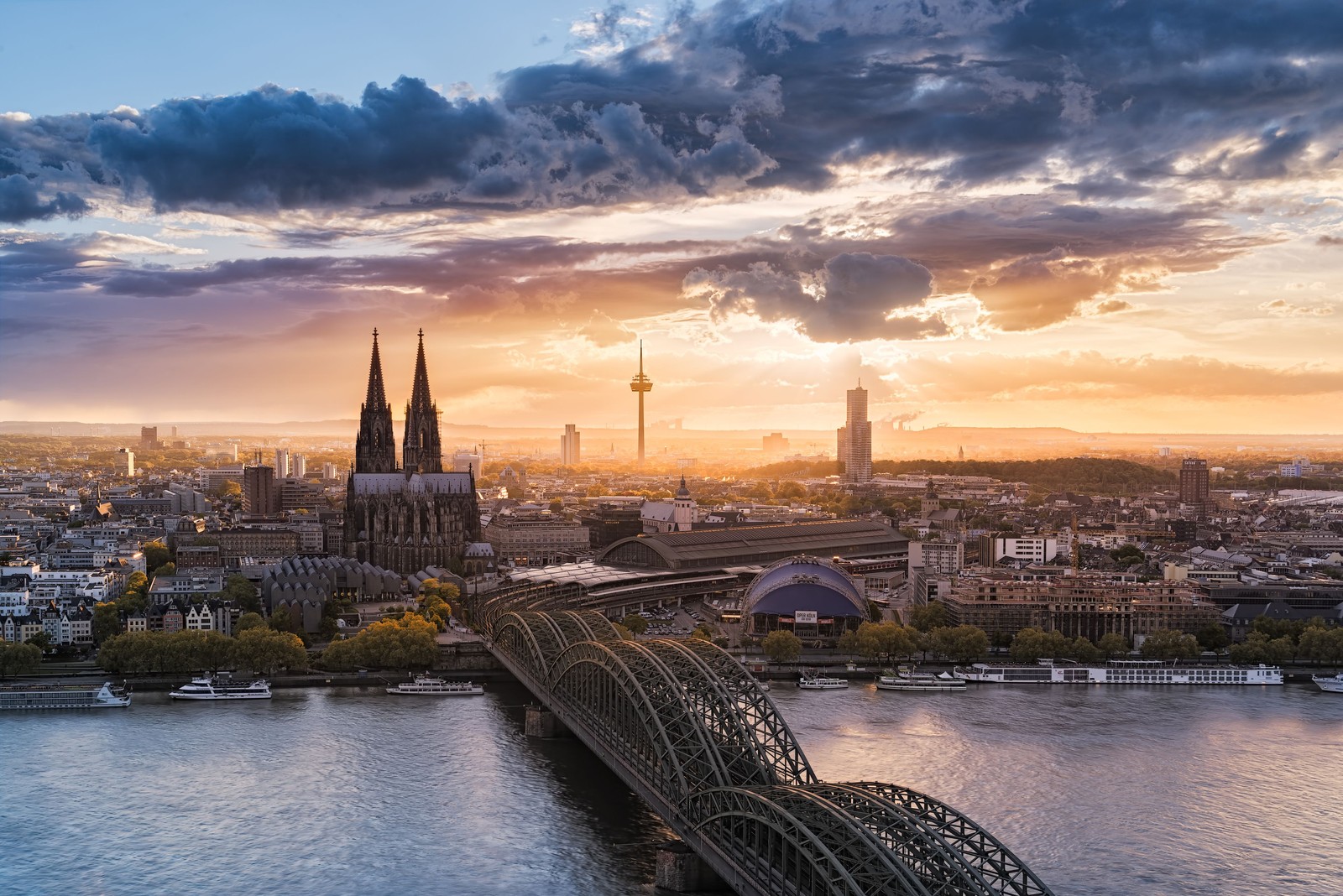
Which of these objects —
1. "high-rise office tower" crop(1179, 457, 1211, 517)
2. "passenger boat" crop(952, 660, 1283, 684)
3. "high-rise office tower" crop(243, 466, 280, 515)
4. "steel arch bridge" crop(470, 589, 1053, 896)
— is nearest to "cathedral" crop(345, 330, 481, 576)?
"steel arch bridge" crop(470, 589, 1053, 896)

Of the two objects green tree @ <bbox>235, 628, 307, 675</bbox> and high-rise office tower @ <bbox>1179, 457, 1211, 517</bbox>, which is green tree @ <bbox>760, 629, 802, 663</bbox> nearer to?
green tree @ <bbox>235, 628, 307, 675</bbox>

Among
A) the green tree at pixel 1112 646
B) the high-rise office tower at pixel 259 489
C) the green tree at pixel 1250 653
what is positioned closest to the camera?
the green tree at pixel 1250 653

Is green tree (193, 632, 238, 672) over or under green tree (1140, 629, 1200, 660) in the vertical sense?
over

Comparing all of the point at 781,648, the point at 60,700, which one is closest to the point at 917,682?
the point at 781,648

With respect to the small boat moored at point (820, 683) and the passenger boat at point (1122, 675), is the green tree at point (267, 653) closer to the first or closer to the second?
the small boat moored at point (820, 683)

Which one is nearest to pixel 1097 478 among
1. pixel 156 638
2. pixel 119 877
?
pixel 156 638

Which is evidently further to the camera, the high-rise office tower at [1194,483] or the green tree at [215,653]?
the high-rise office tower at [1194,483]

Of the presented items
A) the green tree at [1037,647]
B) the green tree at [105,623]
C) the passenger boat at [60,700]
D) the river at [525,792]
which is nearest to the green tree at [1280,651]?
the river at [525,792]
